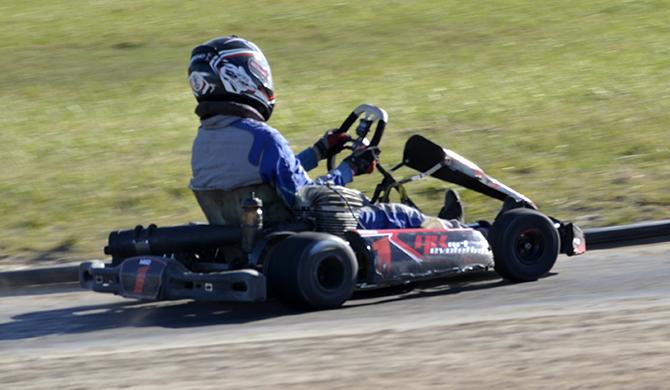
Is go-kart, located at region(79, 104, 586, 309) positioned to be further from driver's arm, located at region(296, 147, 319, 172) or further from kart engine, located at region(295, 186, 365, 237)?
driver's arm, located at region(296, 147, 319, 172)

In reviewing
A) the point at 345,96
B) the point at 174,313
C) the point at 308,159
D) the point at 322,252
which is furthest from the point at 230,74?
the point at 345,96

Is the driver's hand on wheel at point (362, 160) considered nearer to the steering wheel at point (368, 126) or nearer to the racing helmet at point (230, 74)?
the steering wheel at point (368, 126)

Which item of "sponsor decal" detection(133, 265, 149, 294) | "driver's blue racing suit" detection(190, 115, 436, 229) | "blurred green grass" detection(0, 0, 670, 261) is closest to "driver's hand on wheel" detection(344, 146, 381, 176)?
"driver's blue racing suit" detection(190, 115, 436, 229)

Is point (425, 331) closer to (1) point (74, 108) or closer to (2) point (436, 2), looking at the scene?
(1) point (74, 108)

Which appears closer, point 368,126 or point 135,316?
point 135,316

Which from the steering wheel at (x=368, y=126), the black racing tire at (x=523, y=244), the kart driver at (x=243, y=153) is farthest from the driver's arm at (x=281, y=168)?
the black racing tire at (x=523, y=244)

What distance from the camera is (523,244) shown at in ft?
27.2

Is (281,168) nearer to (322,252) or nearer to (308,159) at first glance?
(322,252)

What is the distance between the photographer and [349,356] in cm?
589

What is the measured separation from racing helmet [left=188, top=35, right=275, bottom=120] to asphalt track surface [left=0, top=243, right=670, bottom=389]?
1.30 metres

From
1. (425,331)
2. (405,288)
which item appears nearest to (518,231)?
(405,288)

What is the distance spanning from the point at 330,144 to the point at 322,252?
1334 millimetres

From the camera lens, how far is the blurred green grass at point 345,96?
36.7 feet

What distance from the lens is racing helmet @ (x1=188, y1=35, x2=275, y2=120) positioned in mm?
7648
